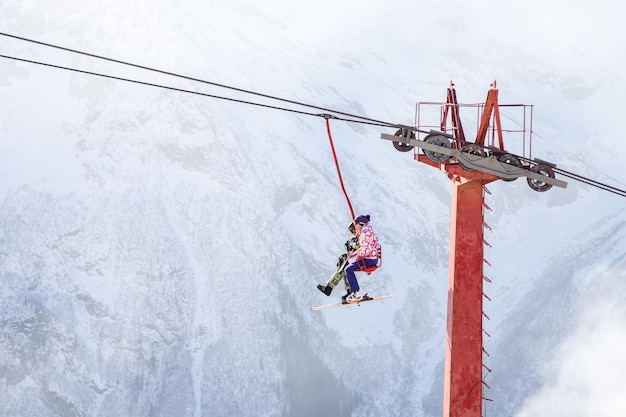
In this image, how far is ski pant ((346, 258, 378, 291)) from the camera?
62.8ft

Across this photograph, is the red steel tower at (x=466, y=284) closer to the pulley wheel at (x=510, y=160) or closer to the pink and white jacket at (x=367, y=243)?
the pulley wheel at (x=510, y=160)

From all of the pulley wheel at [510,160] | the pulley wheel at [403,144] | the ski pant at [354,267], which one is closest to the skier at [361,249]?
the ski pant at [354,267]

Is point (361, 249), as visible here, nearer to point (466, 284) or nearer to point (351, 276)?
point (351, 276)

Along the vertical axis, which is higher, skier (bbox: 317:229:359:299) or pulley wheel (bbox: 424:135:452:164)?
pulley wheel (bbox: 424:135:452:164)

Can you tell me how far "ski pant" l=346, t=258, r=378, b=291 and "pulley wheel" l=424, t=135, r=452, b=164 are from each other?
9.12 feet

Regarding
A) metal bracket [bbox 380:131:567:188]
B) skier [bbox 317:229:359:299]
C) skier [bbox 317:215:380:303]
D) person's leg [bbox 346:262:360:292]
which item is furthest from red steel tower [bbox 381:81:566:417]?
person's leg [bbox 346:262:360:292]

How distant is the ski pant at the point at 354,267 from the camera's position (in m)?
19.2

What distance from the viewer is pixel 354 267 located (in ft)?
63.9

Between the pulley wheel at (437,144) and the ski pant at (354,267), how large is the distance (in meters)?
2.78

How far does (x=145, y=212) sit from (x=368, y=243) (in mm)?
63971

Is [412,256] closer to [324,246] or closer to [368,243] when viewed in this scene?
[324,246]

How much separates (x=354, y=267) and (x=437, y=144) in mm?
3547

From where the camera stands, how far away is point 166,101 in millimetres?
89062

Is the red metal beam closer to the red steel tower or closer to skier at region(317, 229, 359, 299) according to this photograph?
the red steel tower
